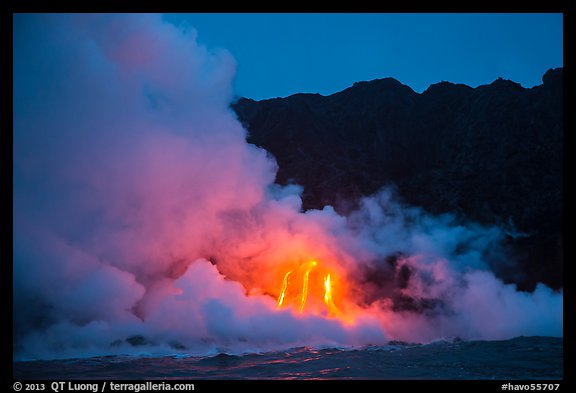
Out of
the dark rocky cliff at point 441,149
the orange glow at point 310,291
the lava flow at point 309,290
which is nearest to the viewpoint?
the orange glow at point 310,291

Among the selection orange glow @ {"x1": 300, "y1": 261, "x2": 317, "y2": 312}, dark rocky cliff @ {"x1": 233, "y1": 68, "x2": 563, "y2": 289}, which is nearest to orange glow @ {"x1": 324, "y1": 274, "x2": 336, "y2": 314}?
orange glow @ {"x1": 300, "y1": 261, "x2": 317, "y2": 312}

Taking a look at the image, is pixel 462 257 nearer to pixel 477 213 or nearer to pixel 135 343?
pixel 477 213

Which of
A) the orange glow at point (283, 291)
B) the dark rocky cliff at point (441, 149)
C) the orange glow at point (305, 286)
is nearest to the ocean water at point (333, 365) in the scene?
the orange glow at point (305, 286)

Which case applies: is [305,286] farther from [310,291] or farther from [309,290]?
[310,291]

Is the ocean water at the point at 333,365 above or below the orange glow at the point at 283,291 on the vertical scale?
below

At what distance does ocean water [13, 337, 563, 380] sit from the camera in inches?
904

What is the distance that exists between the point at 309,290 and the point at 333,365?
12.6 metres

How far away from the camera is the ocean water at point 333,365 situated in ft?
75.4

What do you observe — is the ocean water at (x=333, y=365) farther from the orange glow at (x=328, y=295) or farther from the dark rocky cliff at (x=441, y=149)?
the dark rocky cliff at (x=441, y=149)

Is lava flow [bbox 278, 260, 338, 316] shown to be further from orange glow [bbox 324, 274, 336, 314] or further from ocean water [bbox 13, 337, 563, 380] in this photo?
ocean water [bbox 13, 337, 563, 380]

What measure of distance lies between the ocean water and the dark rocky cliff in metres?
20.1

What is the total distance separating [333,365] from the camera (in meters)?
25.7

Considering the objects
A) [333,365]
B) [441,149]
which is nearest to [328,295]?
[333,365]

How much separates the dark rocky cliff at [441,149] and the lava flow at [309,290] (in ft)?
48.8
